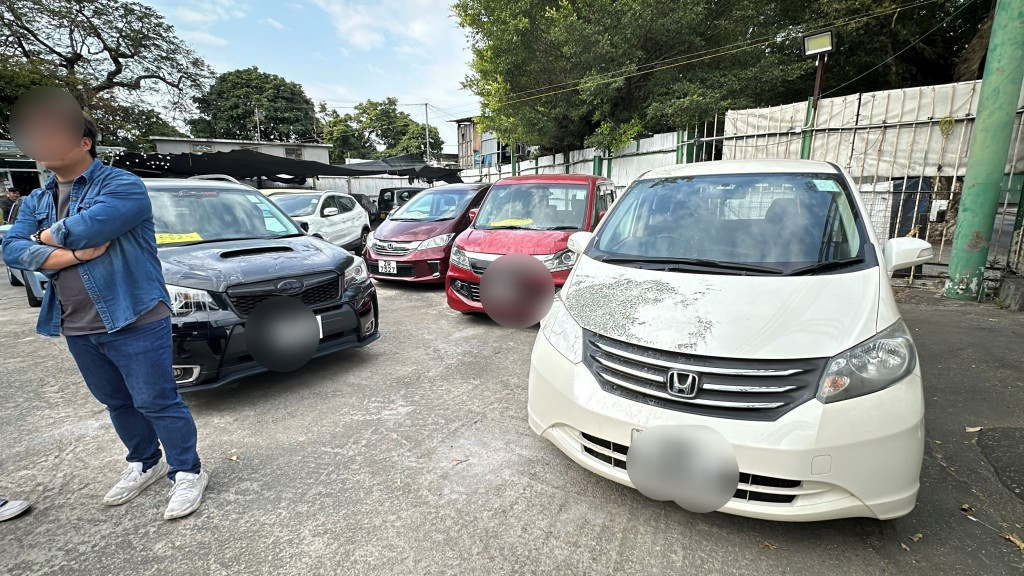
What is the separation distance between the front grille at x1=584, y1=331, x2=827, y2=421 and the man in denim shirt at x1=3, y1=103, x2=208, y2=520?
2044 mm

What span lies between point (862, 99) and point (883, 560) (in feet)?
25.6

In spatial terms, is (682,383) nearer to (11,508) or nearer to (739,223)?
(739,223)

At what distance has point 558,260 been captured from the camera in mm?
4734

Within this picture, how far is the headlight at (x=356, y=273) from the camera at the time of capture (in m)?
3.72

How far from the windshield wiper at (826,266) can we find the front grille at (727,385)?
0.63 m

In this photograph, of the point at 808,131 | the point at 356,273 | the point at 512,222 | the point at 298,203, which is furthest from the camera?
the point at 298,203

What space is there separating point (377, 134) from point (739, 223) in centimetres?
5169

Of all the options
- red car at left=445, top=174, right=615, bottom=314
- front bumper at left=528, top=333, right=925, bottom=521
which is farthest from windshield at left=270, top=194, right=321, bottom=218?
front bumper at left=528, top=333, right=925, bottom=521

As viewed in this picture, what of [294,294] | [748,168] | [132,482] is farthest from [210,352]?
[748,168]

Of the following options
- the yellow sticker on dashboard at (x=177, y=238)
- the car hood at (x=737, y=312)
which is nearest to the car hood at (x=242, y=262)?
the yellow sticker on dashboard at (x=177, y=238)

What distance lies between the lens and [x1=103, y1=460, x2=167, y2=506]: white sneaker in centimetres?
224

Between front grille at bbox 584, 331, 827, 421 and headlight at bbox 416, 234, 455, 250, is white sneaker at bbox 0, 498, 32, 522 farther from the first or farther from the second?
headlight at bbox 416, 234, 455, 250

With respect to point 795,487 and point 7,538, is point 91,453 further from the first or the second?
point 795,487

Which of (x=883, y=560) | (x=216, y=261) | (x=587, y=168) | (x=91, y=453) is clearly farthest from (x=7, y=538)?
A: (x=587, y=168)
